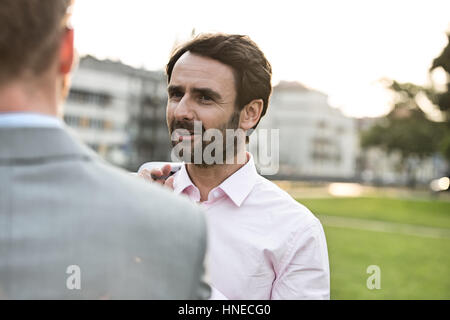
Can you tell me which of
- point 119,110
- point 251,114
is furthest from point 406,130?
point 251,114

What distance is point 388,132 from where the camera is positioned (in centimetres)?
5572

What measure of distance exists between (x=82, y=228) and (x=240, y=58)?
1437 millimetres

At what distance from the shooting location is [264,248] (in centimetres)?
212

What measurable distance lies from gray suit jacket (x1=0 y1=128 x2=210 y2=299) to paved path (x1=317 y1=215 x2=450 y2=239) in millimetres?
20196

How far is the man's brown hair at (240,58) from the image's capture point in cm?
231

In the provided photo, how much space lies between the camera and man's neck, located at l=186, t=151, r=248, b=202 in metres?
2.41

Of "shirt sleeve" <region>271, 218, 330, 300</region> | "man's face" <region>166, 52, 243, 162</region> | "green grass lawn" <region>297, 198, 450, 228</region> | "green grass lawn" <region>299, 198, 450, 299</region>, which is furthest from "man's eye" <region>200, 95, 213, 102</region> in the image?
"green grass lawn" <region>297, 198, 450, 228</region>

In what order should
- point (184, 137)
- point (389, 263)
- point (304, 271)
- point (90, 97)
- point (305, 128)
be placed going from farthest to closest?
point (305, 128)
point (90, 97)
point (389, 263)
point (184, 137)
point (304, 271)

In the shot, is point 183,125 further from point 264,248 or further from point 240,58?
point 264,248

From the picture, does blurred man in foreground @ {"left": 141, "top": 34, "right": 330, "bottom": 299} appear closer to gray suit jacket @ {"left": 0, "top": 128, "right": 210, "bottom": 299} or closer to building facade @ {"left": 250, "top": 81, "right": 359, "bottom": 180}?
gray suit jacket @ {"left": 0, "top": 128, "right": 210, "bottom": 299}
